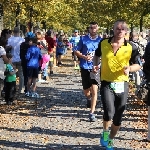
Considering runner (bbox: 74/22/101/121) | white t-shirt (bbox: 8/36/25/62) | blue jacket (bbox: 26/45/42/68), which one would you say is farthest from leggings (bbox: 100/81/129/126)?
white t-shirt (bbox: 8/36/25/62)

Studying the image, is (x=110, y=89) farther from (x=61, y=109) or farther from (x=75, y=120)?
(x=61, y=109)

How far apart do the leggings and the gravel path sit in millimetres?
656

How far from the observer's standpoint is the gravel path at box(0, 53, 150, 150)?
24.4ft

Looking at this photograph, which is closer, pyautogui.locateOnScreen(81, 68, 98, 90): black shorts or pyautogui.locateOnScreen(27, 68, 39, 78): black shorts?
pyautogui.locateOnScreen(81, 68, 98, 90): black shorts

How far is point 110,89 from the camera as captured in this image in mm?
6770

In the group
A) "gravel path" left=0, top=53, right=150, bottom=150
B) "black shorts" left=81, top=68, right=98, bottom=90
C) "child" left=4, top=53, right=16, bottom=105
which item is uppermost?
"black shorts" left=81, top=68, right=98, bottom=90

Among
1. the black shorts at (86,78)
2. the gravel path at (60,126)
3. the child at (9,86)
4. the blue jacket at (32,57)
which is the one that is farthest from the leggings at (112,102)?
the blue jacket at (32,57)

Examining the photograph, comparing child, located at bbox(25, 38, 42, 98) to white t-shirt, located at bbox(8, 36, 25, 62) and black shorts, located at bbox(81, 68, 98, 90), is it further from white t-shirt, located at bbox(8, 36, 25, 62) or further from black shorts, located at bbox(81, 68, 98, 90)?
black shorts, located at bbox(81, 68, 98, 90)

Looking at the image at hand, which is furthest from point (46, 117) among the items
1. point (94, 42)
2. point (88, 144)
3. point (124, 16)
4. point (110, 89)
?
point (124, 16)

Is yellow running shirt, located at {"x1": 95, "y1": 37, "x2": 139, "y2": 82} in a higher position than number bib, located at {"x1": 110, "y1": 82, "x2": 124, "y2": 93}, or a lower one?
higher

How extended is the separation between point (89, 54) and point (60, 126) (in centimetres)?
166

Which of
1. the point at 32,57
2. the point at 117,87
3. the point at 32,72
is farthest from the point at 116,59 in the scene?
the point at 32,72

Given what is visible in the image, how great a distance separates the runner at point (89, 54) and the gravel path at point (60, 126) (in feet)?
2.00

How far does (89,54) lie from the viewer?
954 cm
